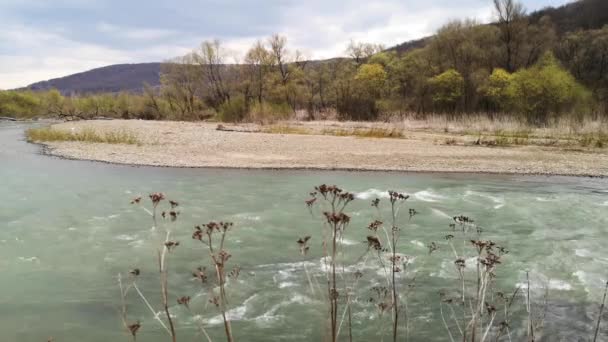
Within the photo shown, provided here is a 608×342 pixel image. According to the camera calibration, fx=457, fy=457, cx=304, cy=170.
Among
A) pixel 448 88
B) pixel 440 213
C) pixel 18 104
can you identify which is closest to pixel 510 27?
pixel 448 88

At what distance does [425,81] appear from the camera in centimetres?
4612

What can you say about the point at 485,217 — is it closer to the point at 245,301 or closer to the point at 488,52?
the point at 245,301

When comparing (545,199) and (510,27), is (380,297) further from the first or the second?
(510,27)

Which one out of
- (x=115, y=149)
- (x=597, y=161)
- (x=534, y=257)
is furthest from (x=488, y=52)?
(x=534, y=257)

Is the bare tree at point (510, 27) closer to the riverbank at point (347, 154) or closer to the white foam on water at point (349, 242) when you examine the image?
the riverbank at point (347, 154)

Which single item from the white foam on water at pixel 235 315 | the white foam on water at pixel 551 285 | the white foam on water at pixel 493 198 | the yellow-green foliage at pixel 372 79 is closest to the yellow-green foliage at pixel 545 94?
the yellow-green foliage at pixel 372 79

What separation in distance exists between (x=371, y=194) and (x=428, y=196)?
1547 millimetres

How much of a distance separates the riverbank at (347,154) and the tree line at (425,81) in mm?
12899

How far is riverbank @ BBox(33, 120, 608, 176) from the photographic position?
683 inches

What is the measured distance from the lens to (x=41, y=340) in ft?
16.2

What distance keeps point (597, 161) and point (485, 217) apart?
10872 millimetres

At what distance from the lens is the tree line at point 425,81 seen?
35.5 meters

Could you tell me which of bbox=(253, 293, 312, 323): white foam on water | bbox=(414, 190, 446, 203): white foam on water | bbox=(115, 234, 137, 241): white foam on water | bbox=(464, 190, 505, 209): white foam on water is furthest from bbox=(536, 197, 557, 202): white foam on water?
bbox=(115, 234, 137, 241): white foam on water

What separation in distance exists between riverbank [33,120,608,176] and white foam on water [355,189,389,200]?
3946 millimetres
